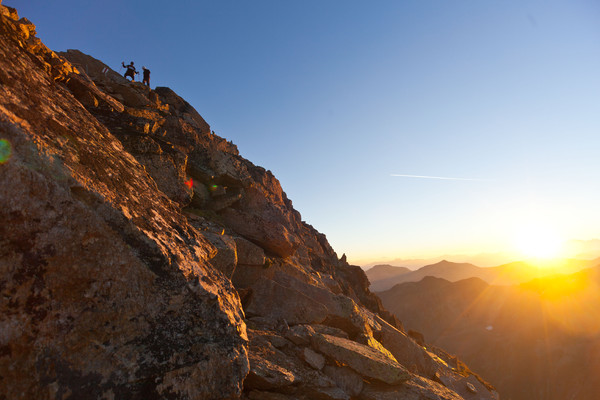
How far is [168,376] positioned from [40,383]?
198 centimetres

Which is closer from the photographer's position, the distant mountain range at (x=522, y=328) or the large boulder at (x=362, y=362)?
the large boulder at (x=362, y=362)

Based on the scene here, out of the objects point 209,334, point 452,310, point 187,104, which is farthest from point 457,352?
point 209,334

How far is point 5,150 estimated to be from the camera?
4.99 metres

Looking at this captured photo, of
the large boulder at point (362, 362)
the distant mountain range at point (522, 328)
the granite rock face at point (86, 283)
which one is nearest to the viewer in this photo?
the granite rock face at point (86, 283)

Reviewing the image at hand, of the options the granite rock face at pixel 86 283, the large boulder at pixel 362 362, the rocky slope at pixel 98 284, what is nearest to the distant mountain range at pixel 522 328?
the large boulder at pixel 362 362

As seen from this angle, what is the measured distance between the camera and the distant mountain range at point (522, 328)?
8581 cm

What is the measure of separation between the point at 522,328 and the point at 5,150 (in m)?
142

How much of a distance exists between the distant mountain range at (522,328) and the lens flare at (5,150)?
119421 millimetres

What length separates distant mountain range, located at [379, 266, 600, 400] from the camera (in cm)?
8581

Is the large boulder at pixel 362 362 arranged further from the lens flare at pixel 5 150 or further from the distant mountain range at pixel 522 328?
the distant mountain range at pixel 522 328

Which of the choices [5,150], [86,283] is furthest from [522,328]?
[5,150]

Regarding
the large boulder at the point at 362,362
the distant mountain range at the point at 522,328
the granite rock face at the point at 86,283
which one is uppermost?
the granite rock face at the point at 86,283

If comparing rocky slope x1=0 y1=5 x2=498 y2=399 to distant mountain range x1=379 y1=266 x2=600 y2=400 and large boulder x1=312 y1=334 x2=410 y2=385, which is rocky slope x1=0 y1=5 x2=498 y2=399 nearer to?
large boulder x1=312 y1=334 x2=410 y2=385

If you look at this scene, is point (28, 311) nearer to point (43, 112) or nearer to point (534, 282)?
point (43, 112)
